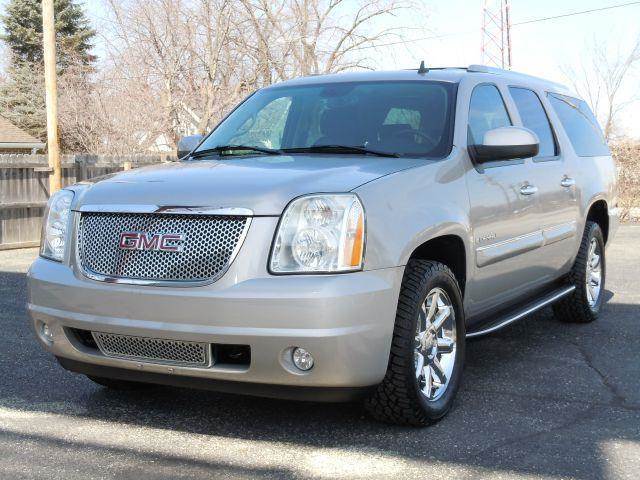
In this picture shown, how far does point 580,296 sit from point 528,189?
1744mm

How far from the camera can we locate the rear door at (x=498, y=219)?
4.70 metres

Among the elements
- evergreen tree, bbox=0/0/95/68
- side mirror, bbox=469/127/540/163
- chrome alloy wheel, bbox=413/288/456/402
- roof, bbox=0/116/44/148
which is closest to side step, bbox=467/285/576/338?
chrome alloy wheel, bbox=413/288/456/402

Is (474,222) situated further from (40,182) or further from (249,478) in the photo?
(40,182)

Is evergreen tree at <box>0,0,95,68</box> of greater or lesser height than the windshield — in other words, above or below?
above

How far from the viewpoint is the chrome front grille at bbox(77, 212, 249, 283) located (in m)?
3.68

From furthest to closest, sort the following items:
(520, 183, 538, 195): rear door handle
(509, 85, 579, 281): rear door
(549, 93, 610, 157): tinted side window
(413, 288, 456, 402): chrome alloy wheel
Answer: (549, 93, 610, 157): tinted side window → (509, 85, 579, 281): rear door → (520, 183, 538, 195): rear door handle → (413, 288, 456, 402): chrome alloy wheel

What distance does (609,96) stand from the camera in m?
34.3

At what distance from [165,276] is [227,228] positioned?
0.35 metres

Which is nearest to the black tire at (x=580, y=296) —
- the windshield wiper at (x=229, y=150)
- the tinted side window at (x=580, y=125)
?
the tinted side window at (x=580, y=125)

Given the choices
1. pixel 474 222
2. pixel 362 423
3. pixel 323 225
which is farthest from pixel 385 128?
pixel 362 423

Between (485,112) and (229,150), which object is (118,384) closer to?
(229,150)

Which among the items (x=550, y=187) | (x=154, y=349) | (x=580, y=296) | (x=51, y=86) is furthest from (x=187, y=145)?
(x=51, y=86)

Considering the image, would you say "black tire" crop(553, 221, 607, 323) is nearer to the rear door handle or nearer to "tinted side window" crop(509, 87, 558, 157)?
"tinted side window" crop(509, 87, 558, 157)

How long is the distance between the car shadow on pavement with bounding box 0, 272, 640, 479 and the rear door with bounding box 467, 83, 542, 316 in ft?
1.78
